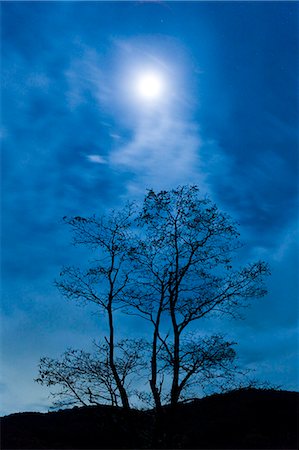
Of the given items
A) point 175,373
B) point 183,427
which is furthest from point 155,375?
point 183,427

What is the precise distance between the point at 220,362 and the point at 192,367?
4.64ft

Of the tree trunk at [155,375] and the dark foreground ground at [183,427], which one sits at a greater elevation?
the tree trunk at [155,375]

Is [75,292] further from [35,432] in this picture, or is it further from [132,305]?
[35,432]

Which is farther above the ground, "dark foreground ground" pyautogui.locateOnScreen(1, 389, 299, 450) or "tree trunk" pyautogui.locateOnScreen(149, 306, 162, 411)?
"tree trunk" pyautogui.locateOnScreen(149, 306, 162, 411)

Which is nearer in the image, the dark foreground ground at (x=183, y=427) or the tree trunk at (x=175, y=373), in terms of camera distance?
the tree trunk at (x=175, y=373)

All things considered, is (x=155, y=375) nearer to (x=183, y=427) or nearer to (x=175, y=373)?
(x=175, y=373)

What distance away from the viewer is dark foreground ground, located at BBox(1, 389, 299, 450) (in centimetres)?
2074

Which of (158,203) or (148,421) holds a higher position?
(158,203)

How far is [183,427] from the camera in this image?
2434cm

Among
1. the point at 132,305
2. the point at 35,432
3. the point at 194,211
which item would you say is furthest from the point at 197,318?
the point at 35,432

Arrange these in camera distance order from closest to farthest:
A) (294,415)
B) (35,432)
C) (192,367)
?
(192,367)
(294,415)
(35,432)

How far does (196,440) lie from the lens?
22375 mm

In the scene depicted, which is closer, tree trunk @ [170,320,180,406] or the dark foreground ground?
tree trunk @ [170,320,180,406]

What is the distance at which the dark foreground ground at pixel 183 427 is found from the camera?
20.7 meters
